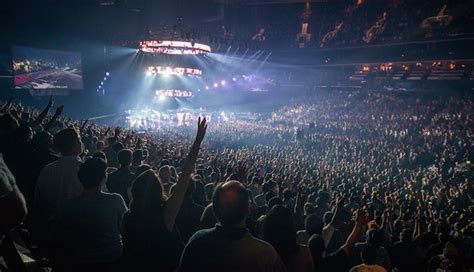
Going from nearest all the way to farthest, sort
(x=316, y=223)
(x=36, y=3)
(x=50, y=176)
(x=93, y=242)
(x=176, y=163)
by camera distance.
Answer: (x=93, y=242) → (x=50, y=176) → (x=316, y=223) → (x=176, y=163) → (x=36, y=3)

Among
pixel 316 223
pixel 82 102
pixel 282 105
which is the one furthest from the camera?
pixel 282 105

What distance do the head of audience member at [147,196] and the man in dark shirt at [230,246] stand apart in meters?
0.71

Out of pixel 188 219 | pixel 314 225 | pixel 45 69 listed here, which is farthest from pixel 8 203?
pixel 45 69

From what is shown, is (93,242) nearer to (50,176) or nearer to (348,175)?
(50,176)

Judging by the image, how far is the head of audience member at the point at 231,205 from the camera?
2334 millimetres

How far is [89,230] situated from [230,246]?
1348 millimetres

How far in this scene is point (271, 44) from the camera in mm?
46750

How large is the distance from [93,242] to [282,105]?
42.6 meters

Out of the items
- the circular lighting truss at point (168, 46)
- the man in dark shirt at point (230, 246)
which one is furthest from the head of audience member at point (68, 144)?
the circular lighting truss at point (168, 46)

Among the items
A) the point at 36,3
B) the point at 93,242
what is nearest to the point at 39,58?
the point at 36,3

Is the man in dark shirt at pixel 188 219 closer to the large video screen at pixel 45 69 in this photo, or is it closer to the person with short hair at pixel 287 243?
the person with short hair at pixel 287 243

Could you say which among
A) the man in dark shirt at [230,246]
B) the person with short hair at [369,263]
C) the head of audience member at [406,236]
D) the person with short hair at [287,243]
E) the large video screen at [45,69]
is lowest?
the head of audience member at [406,236]

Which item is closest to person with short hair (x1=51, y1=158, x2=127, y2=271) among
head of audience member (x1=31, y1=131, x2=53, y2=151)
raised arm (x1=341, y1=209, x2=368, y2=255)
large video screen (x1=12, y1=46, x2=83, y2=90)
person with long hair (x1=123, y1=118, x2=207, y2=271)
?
person with long hair (x1=123, y1=118, x2=207, y2=271)

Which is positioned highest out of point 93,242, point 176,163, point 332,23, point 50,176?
point 332,23
